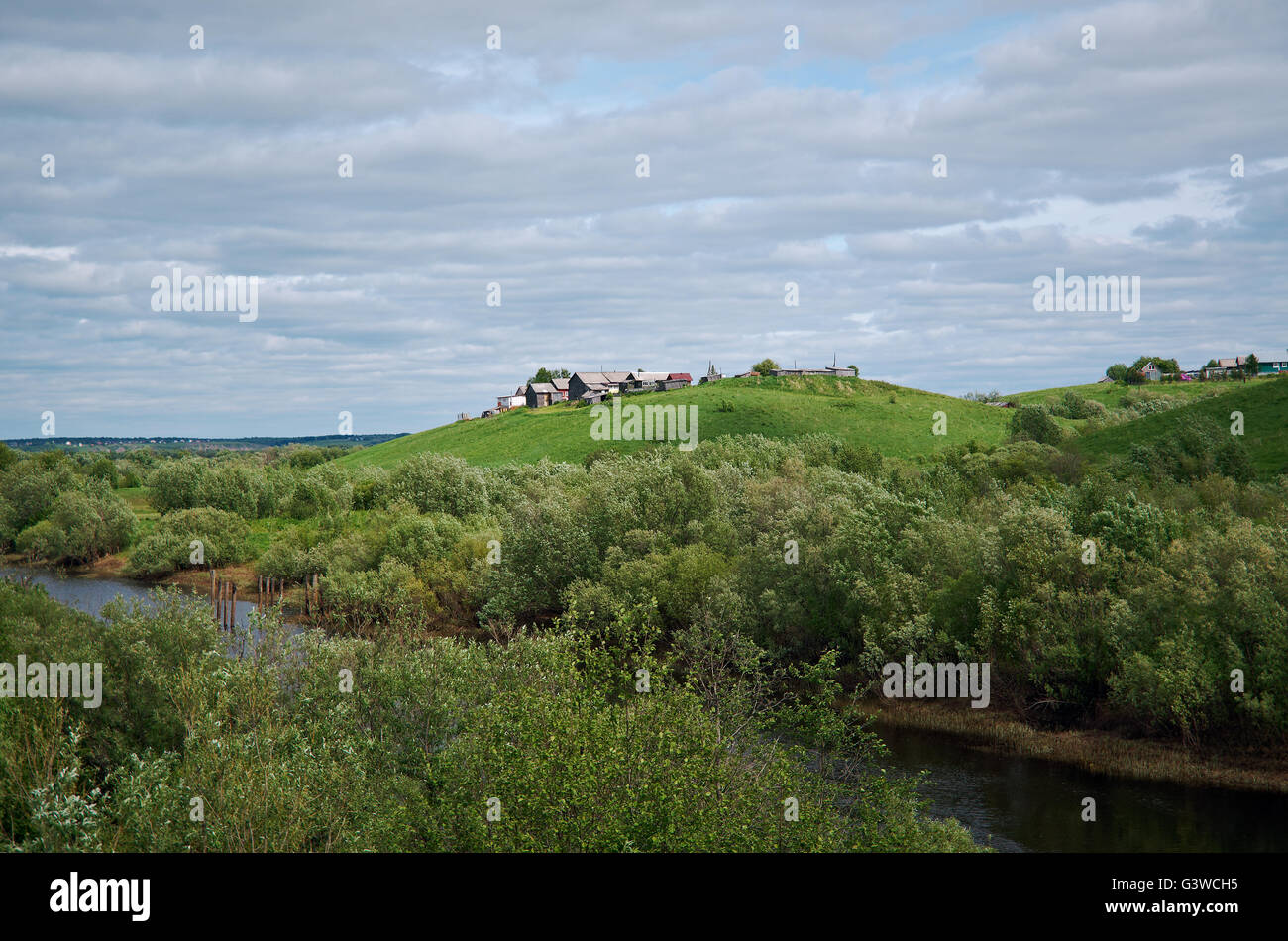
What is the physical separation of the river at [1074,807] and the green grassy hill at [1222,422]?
44.0m

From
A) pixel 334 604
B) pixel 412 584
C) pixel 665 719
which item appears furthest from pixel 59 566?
pixel 665 719

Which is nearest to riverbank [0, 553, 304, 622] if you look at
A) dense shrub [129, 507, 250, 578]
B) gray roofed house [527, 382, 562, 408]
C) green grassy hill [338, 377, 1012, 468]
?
dense shrub [129, 507, 250, 578]

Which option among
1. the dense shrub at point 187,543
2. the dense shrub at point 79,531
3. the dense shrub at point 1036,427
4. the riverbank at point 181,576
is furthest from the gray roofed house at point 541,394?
the dense shrub at point 1036,427

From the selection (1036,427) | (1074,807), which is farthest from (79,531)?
(1036,427)

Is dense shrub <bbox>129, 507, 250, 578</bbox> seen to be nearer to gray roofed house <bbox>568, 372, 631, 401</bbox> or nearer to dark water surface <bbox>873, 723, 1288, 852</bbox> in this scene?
dark water surface <bbox>873, 723, 1288, 852</bbox>

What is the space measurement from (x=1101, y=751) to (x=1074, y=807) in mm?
6830

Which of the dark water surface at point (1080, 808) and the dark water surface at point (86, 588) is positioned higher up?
the dark water surface at point (86, 588)

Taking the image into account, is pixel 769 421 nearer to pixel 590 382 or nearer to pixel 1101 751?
pixel 590 382

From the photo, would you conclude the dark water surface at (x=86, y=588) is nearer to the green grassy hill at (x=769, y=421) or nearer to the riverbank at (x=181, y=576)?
the riverbank at (x=181, y=576)

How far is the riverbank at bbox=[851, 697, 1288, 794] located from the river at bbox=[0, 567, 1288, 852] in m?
0.69

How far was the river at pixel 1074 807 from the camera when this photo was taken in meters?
32.6

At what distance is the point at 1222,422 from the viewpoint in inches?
3250
